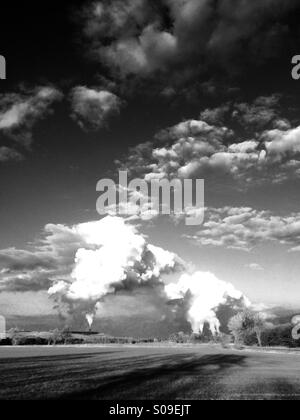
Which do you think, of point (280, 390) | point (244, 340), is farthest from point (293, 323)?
point (280, 390)

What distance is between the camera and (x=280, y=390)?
106 ft

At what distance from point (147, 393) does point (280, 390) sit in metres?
12.0

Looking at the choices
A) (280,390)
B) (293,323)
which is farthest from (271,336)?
(280,390)

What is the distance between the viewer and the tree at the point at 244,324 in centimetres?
18288

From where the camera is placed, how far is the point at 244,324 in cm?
18975

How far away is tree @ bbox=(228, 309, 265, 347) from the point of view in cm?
18288
